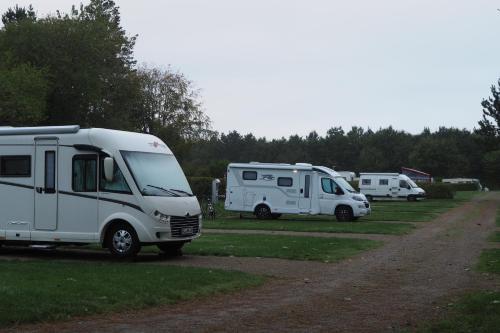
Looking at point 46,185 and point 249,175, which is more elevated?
point 249,175

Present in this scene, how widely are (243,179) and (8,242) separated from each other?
53.2ft

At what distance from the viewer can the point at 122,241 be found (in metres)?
14.6

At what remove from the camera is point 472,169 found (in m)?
119

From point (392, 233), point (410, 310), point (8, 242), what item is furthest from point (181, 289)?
point (392, 233)

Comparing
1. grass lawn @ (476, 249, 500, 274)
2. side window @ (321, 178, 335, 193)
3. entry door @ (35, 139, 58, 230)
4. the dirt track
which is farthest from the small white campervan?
entry door @ (35, 139, 58, 230)

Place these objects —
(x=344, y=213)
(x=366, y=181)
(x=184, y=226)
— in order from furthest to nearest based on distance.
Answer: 1. (x=366, y=181)
2. (x=344, y=213)
3. (x=184, y=226)

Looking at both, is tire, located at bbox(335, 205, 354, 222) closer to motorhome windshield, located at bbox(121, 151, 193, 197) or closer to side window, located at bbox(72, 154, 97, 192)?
motorhome windshield, located at bbox(121, 151, 193, 197)

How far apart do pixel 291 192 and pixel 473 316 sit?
2231 centimetres

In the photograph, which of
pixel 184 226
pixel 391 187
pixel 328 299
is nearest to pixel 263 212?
pixel 184 226

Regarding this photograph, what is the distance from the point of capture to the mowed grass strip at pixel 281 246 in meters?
16.0

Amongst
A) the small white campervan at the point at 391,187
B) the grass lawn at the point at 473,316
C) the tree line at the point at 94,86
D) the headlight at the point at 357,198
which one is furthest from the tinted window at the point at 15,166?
the small white campervan at the point at 391,187

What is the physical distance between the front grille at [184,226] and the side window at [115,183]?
118 centimetres

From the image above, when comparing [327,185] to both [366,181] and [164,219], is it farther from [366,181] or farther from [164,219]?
[366,181]

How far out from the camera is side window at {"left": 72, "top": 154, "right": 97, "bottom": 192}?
14.9 m
